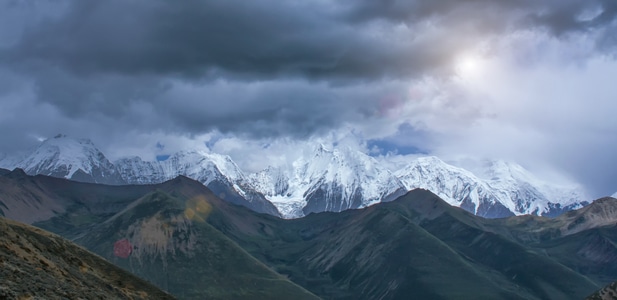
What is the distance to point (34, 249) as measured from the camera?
120 meters

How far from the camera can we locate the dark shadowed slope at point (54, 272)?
301 ft

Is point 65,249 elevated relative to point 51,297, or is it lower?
elevated

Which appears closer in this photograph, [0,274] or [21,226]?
[0,274]

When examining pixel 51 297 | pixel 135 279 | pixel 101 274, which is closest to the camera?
pixel 51 297

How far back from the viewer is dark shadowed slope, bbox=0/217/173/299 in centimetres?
9162

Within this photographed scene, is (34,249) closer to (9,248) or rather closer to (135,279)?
(9,248)

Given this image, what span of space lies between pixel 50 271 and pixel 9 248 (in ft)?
24.7

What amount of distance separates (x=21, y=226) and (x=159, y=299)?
106 ft

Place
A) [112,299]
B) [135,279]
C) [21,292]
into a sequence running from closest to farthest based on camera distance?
[21,292]
[112,299]
[135,279]

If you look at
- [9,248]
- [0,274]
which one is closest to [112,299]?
[9,248]

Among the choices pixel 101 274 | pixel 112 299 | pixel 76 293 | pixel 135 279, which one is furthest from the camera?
pixel 135 279

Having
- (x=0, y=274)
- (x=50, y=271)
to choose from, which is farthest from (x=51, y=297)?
(x=50, y=271)

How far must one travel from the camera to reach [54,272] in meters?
112

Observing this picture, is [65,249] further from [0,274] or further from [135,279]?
[0,274]
